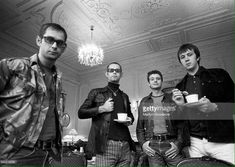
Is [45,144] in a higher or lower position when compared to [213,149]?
higher

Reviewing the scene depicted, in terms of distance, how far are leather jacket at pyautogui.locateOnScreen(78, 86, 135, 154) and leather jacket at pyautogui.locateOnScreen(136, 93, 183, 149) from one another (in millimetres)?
169

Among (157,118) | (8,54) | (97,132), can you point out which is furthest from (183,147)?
(8,54)

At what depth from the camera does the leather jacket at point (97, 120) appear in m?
2.04

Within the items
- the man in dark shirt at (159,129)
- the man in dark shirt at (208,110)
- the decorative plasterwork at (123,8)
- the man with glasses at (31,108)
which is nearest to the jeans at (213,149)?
the man in dark shirt at (208,110)

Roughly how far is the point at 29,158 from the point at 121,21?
4.45 metres

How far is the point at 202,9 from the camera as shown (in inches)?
182

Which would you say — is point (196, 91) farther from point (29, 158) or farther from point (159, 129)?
point (29, 158)

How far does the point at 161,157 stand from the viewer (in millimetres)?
1959

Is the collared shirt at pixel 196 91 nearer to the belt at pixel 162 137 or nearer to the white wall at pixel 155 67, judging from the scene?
the belt at pixel 162 137

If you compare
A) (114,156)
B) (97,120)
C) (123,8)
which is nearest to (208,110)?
(114,156)

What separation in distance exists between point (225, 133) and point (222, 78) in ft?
1.66

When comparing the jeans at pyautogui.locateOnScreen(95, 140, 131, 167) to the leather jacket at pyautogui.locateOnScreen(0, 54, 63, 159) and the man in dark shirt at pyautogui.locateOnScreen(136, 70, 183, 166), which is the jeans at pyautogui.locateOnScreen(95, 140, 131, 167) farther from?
the leather jacket at pyautogui.locateOnScreen(0, 54, 63, 159)

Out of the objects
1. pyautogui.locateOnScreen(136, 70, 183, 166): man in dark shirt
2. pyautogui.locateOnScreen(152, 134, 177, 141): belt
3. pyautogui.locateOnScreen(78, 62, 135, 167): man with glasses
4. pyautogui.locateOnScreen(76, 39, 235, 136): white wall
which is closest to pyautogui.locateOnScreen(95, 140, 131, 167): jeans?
pyautogui.locateOnScreen(78, 62, 135, 167): man with glasses

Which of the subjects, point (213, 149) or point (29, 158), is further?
point (213, 149)
